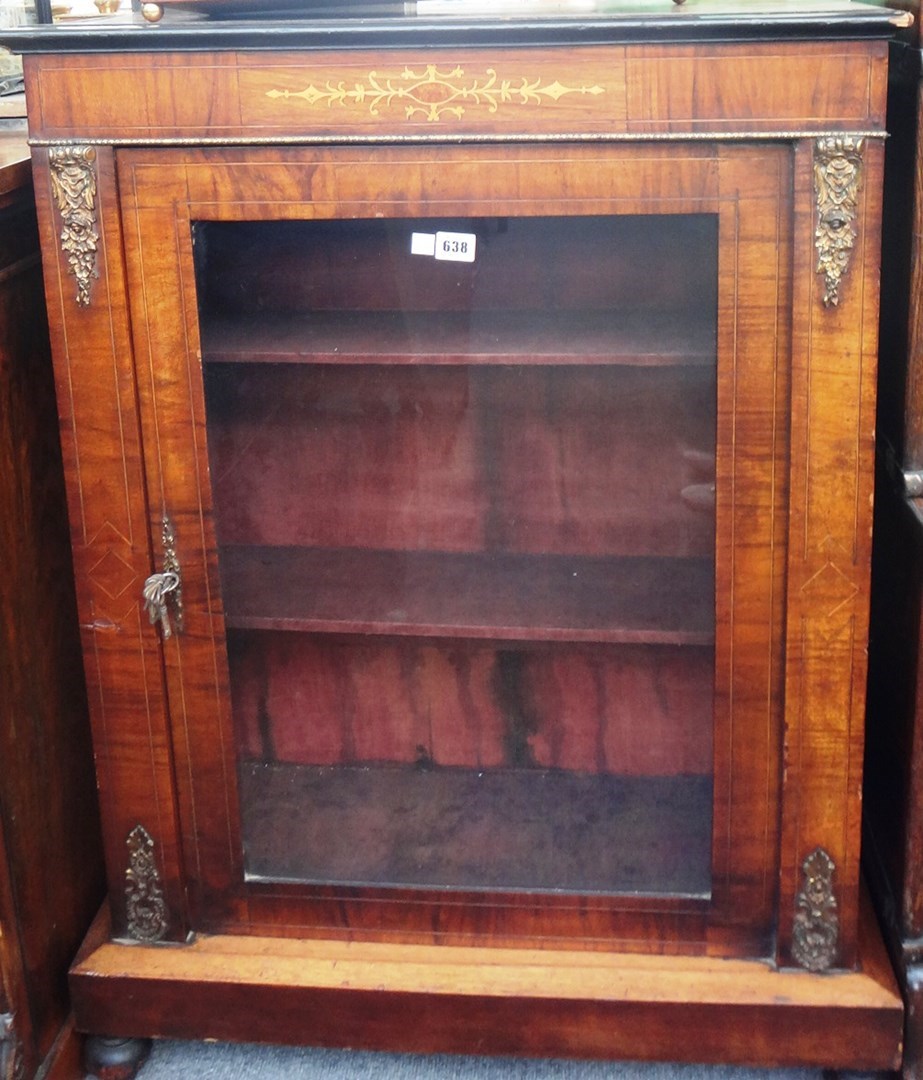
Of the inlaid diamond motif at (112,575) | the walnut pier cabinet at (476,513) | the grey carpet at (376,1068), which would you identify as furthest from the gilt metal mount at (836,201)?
the grey carpet at (376,1068)

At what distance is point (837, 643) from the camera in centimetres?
Answer: 104

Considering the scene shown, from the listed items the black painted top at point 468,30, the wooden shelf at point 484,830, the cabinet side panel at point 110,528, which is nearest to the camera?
the black painted top at point 468,30

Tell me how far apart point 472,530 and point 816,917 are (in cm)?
41

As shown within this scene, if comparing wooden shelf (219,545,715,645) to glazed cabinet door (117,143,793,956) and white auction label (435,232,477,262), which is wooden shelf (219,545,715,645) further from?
white auction label (435,232,477,262)

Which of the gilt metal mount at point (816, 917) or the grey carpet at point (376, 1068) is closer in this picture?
the gilt metal mount at point (816, 917)

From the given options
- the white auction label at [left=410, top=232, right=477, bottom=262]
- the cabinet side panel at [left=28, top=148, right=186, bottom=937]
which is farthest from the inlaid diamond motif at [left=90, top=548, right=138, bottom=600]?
the white auction label at [left=410, top=232, right=477, bottom=262]

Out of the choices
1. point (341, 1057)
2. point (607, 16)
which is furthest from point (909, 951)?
point (607, 16)

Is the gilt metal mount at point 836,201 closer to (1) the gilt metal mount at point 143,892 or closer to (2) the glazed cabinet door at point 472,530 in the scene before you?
(2) the glazed cabinet door at point 472,530

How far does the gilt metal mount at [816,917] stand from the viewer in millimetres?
1095

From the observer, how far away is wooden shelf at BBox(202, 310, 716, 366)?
40.8 inches

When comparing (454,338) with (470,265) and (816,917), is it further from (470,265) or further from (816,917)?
(816,917)

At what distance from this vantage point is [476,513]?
3.78 ft

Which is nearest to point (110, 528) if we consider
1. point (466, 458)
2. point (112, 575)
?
point (112, 575)

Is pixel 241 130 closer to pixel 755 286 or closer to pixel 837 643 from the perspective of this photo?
pixel 755 286
